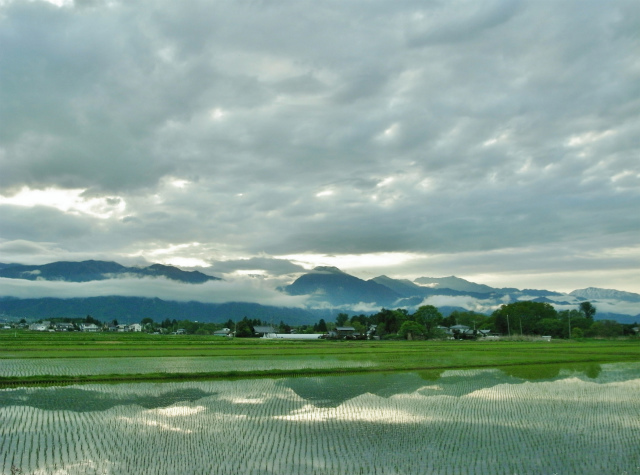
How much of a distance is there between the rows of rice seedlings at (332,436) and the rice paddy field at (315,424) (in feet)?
0.16

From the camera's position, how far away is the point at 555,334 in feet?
342

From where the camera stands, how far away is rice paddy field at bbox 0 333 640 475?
10664mm

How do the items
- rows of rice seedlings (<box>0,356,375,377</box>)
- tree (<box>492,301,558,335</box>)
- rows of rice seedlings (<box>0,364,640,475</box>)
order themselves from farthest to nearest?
tree (<box>492,301,558,335</box>), rows of rice seedlings (<box>0,356,375,377</box>), rows of rice seedlings (<box>0,364,640,475</box>)

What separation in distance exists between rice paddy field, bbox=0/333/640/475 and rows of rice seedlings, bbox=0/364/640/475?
0.05m

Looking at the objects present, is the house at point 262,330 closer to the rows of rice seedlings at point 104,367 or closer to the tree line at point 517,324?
the tree line at point 517,324

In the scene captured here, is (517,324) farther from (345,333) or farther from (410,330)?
(345,333)

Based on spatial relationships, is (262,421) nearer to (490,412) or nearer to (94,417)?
(94,417)

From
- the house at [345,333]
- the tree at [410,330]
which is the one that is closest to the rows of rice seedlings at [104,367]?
the tree at [410,330]

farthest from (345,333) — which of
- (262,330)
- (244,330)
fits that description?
(262,330)

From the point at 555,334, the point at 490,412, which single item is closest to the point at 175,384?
the point at 490,412

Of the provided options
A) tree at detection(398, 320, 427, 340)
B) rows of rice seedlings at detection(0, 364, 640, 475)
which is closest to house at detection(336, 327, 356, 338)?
tree at detection(398, 320, 427, 340)

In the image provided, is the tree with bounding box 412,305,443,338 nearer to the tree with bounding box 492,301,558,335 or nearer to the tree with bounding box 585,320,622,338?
the tree with bounding box 492,301,558,335

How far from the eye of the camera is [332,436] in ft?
42.3

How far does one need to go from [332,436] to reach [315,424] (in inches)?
60.3
